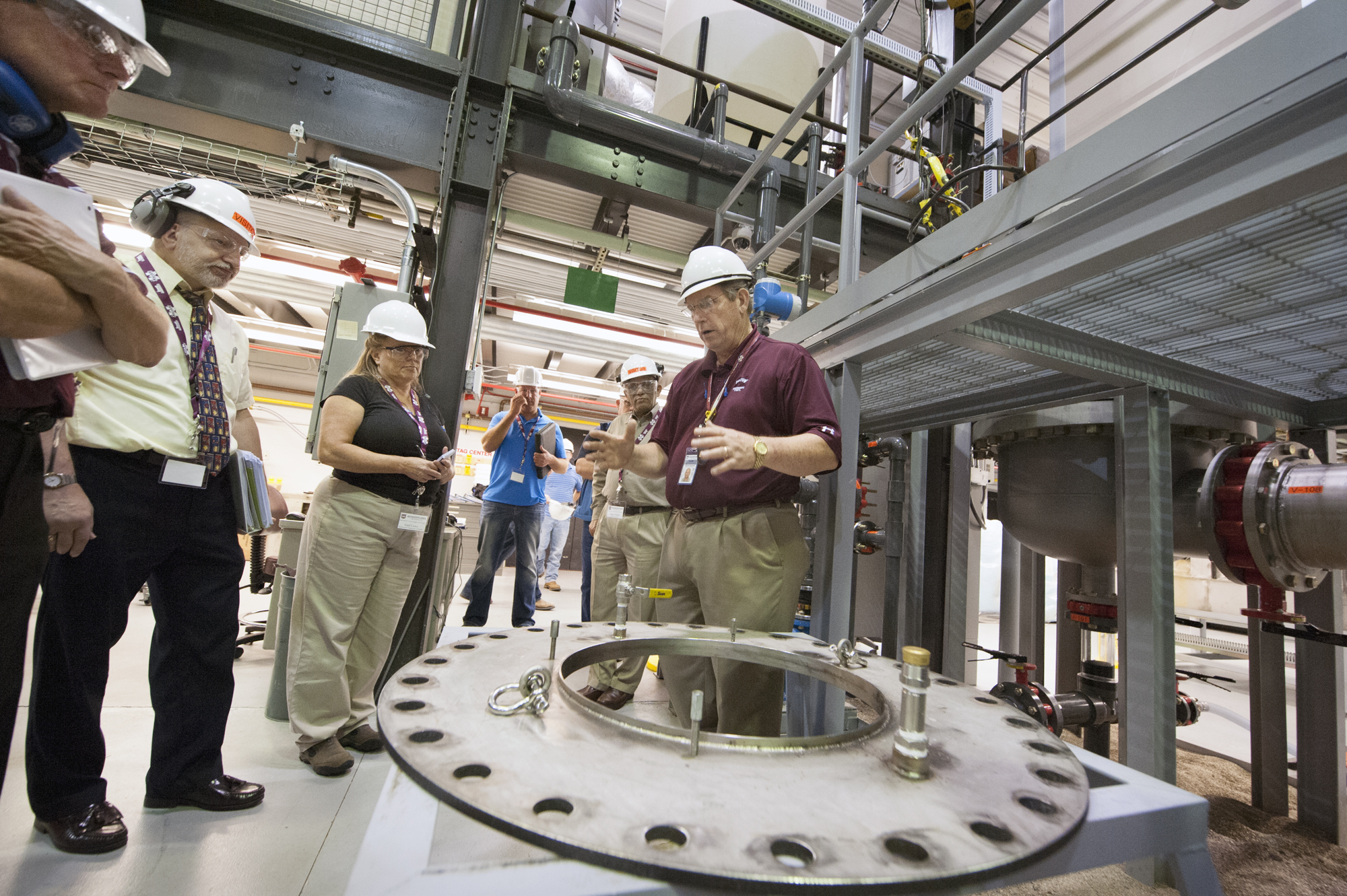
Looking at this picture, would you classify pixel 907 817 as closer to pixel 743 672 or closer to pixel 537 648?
pixel 537 648

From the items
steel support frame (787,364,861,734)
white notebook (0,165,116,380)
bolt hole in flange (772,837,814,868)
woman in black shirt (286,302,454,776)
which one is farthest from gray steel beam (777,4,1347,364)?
woman in black shirt (286,302,454,776)

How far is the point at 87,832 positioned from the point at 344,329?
72.0 inches

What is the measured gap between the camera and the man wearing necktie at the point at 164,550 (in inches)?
53.3

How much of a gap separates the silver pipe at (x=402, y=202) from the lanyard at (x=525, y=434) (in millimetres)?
1168

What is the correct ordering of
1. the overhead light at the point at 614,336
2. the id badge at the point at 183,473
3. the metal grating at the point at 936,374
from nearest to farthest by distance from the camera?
the id badge at the point at 183,473, the metal grating at the point at 936,374, the overhead light at the point at 614,336

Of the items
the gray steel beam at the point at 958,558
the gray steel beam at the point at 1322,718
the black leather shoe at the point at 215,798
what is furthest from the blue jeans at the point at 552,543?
the gray steel beam at the point at 1322,718

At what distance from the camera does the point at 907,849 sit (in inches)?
17.4

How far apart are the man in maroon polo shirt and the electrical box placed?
1631mm

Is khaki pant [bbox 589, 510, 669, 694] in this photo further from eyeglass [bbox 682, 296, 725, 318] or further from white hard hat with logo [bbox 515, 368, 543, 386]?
eyeglass [bbox 682, 296, 725, 318]

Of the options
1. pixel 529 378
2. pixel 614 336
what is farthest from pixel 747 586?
pixel 614 336

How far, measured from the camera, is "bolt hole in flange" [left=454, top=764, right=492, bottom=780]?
1.63ft

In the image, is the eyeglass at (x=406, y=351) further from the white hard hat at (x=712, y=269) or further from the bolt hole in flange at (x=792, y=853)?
the bolt hole in flange at (x=792, y=853)

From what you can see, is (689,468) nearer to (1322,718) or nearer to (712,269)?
(712,269)

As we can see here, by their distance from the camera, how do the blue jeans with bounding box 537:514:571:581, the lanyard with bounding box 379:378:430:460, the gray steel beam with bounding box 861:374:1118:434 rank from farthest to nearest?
1. the blue jeans with bounding box 537:514:571:581
2. the lanyard with bounding box 379:378:430:460
3. the gray steel beam with bounding box 861:374:1118:434
